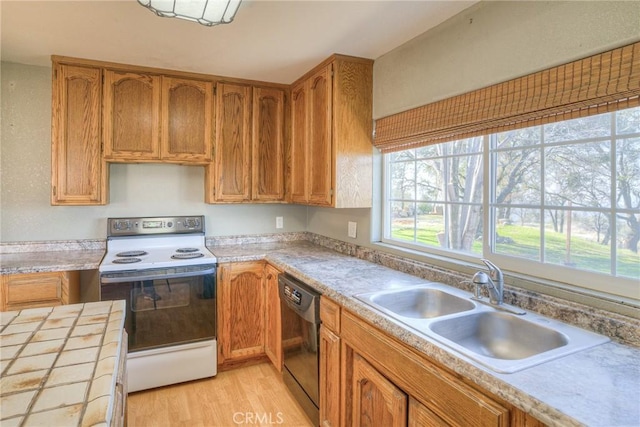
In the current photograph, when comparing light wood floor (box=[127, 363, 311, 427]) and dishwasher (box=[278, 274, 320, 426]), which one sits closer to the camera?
dishwasher (box=[278, 274, 320, 426])

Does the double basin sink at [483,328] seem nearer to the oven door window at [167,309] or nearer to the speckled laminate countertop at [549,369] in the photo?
the speckled laminate countertop at [549,369]

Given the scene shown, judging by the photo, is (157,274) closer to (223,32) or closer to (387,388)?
(223,32)

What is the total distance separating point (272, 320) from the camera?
8.87ft

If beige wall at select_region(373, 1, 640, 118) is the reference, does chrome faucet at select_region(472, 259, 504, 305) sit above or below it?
below

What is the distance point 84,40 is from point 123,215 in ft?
4.25

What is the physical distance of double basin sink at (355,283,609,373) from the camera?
1140mm

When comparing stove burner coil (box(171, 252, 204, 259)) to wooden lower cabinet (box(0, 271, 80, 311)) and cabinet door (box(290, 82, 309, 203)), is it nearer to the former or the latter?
wooden lower cabinet (box(0, 271, 80, 311))

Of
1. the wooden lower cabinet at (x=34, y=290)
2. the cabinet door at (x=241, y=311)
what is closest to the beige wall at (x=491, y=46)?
the cabinet door at (x=241, y=311)

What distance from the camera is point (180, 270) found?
2484 mm

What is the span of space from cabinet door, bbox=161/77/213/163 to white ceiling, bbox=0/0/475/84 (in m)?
0.17

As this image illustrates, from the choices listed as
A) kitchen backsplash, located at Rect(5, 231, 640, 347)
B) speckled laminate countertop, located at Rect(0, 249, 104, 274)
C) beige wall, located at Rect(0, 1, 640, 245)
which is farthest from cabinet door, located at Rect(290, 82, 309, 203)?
speckled laminate countertop, located at Rect(0, 249, 104, 274)

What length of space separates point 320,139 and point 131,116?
56.1 inches

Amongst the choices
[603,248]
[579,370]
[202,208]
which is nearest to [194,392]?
[202,208]

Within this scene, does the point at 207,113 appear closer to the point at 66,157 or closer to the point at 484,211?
the point at 66,157
